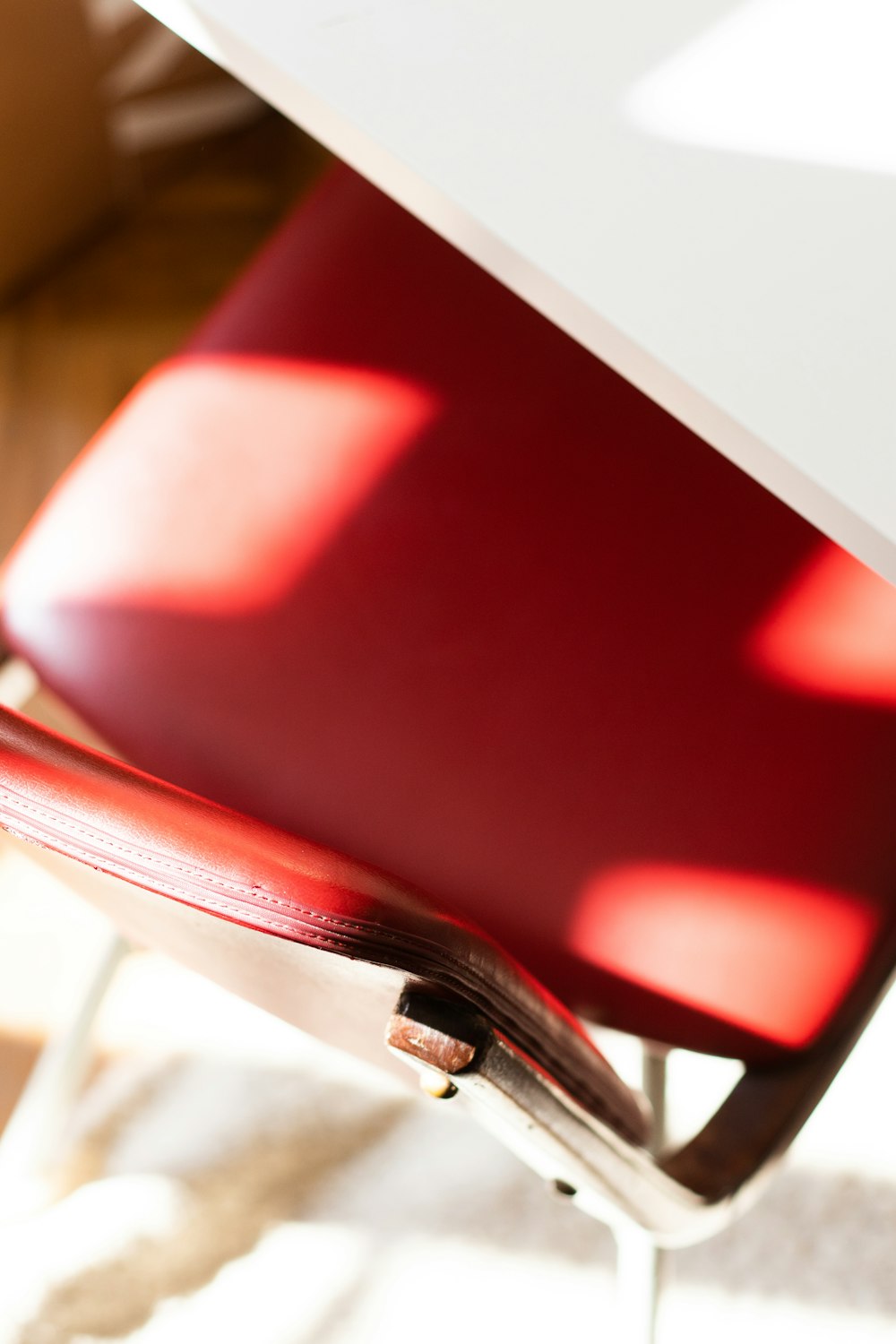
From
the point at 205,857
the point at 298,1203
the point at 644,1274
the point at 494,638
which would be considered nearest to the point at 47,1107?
the point at 298,1203

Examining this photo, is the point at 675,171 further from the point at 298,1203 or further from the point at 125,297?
the point at 125,297

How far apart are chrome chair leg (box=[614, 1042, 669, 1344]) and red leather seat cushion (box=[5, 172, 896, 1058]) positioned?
235 millimetres

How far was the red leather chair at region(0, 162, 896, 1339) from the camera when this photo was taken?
22.3 inches

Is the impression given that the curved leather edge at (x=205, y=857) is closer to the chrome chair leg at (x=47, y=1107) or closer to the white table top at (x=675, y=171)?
the white table top at (x=675, y=171)

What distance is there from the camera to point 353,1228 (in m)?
0.95

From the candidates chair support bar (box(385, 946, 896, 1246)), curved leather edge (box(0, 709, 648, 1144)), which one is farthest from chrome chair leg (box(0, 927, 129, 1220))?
curved leather edge (box(0, 709, 648, 1144))

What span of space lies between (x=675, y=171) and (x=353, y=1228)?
824 millimetres

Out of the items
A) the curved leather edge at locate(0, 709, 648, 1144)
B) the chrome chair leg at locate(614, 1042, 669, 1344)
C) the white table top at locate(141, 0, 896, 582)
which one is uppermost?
the white table top at locate(141, 0, 896, 582)

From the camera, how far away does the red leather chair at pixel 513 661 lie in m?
0.57

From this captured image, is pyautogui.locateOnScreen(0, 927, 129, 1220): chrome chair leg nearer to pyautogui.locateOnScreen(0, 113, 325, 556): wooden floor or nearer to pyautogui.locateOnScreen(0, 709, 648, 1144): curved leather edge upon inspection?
pyautogui.locateOnScreen(0, 113, 325, 556): wooden floor

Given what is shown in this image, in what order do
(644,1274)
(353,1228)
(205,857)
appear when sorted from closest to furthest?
(205,857) < (644,1274) < (353,1228)

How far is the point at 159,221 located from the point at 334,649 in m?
1.05

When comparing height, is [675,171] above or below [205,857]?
above

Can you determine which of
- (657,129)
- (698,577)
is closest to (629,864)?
(698,577)
